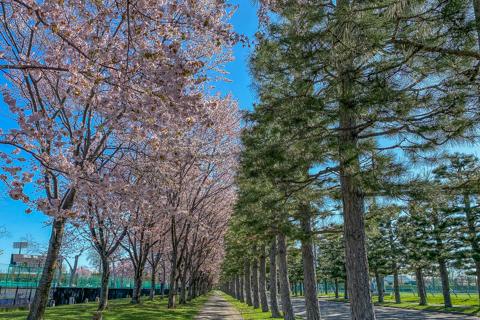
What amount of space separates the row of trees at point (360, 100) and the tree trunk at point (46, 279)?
16.7 ft

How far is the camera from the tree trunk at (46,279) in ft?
28.3

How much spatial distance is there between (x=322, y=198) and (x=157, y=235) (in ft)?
55.5

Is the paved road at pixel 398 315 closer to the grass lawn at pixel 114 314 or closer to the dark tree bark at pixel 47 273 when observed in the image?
the grass lawn at pixel 114 314

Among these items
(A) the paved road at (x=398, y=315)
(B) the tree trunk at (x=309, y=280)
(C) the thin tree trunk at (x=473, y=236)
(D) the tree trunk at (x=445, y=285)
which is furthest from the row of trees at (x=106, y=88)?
(D) the tree trunk at (x=445, y=285)

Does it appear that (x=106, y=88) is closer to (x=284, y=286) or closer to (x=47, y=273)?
(x=47, y=273)

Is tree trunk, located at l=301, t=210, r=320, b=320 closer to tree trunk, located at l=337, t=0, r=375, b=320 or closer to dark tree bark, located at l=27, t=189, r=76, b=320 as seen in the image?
tree trunk, located at l=337, t=0, r=375, b=320

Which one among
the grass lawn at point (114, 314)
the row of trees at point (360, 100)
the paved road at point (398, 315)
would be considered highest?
the row of trees at point (360, 100)

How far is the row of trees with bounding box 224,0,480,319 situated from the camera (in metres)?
4.55

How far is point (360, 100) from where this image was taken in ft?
18.1

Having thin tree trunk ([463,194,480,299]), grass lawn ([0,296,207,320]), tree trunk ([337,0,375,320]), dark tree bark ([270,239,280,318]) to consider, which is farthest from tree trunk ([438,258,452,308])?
tree trunk ([337,0,375,320])

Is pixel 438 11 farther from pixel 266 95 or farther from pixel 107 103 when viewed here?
pixel 107 103

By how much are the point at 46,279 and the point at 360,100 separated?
8.58 meters

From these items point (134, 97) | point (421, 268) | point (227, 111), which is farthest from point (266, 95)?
point (421, 268)

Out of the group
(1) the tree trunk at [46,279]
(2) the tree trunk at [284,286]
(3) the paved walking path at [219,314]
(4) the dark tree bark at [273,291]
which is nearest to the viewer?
(1) the tree trunk at [46,279]
